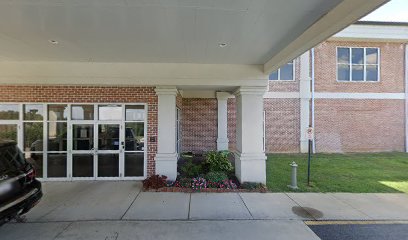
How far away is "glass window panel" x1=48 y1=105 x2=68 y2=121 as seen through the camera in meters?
7.45

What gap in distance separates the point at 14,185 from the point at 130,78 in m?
4.06

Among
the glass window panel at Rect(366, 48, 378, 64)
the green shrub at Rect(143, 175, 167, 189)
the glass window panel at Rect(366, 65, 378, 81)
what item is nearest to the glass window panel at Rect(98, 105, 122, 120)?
the green shrub at Rect(143, 175, 167, 189)

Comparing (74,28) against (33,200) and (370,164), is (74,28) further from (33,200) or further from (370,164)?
(370,164)

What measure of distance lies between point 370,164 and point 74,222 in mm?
11639

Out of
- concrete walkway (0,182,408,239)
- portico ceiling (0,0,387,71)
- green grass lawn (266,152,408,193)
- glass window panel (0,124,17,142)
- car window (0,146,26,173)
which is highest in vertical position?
portico ceiling (0,0,387,71)

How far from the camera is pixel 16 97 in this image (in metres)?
7.30

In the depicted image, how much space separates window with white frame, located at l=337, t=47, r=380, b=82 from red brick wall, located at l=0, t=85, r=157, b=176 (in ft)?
39.3

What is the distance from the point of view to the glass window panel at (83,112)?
7492 millimetres

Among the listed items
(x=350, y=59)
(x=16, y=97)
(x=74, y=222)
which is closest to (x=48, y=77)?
(x=16, y=97)

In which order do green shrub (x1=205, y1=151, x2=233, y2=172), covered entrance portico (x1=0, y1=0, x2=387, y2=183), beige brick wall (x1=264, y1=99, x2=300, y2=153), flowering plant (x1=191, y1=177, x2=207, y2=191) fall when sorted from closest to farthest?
covered entrance portico (x1=0, y1=0, x2=387, y2=183)
flowering plant (x1=191, y1=177, x2=207, y2=191)
green shrub (x1=205, y1=151, x2=233, y2=172)
beige brick wall (x1=264, y1=99, x2=300, y2=153)

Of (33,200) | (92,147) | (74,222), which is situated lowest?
(74,222)

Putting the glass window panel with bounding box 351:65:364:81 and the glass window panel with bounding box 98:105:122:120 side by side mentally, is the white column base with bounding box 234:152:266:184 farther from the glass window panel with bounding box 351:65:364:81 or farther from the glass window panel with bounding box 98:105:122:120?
the glass window panel with bounding box 351:65:364:81

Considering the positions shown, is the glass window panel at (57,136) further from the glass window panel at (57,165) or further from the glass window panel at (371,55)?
the glass window panel at (371,55)

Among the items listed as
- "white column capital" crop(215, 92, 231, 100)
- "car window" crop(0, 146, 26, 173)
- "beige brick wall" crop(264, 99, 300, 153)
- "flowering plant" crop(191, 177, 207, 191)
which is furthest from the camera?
"beige brick wall" crop(264, 99, 300, 153)
